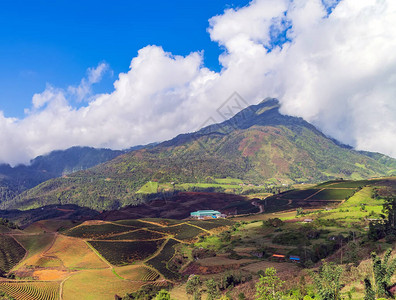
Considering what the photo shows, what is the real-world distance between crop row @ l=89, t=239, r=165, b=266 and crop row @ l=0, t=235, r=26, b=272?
19.8 m

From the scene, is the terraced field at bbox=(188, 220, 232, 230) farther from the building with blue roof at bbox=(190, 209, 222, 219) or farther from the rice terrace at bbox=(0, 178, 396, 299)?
the building with blue roof at bbox=(190, 209, 222, 219)

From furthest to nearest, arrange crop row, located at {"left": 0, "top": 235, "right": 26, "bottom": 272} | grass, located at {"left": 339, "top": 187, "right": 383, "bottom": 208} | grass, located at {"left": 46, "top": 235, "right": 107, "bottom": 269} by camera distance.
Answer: grass, located at {"left": 339, "top": 187, "right": 383, "bottom": 208} → grass, located at {"left": 46, "top": 235, "right": 107, "bottom": 269} → crop row, located at {"left": 0, "top": 235, "right": 26, "bottom": 272}

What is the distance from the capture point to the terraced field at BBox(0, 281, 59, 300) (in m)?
52.4

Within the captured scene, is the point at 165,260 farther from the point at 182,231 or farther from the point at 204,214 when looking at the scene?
the point at 204,214

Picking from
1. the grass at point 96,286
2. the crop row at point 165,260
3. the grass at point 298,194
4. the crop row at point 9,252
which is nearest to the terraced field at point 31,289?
the grass at point 96,286

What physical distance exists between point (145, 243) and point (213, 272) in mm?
33041

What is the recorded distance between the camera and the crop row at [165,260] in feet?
232

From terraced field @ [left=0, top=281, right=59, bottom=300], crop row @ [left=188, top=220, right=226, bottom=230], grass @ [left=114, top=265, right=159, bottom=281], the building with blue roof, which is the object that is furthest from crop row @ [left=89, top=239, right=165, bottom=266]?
the building with blue roof

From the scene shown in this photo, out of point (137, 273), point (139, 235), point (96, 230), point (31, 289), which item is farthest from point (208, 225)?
point (31, 289)

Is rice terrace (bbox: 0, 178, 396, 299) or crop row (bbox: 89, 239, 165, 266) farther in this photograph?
crop row (bbox: 89, 239, 165, 266)

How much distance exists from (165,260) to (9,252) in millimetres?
44707

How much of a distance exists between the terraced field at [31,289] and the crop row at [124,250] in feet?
63.3

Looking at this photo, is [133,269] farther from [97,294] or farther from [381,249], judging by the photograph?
[381,249]

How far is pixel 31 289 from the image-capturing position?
55.5m
